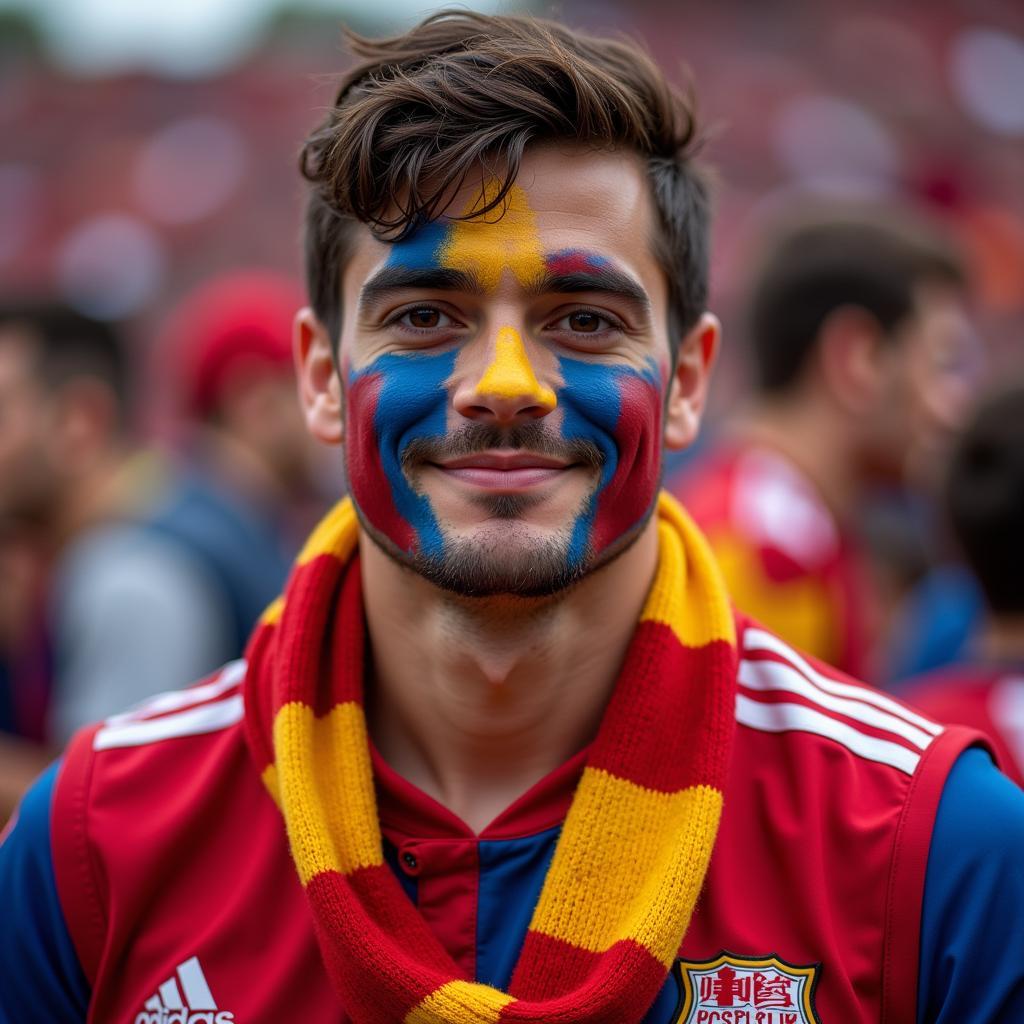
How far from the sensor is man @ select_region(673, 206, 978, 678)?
4.28 meters

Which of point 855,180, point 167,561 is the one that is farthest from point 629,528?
point 855,180

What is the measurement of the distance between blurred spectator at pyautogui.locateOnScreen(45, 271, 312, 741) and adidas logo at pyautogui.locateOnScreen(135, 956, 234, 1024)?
6.49 ft

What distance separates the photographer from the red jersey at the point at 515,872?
2102 millimetres

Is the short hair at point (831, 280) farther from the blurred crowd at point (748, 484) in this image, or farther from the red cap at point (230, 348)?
the red cap at point (230, 348)

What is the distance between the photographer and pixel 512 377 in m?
2.17

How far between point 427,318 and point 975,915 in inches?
47.9

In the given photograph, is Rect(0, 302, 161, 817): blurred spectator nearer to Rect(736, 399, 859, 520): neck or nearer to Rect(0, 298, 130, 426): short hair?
Rect(0, 298, 130, 426): short hair

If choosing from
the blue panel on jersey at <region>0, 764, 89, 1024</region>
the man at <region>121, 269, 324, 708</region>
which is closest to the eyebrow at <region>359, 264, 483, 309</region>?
the blue panel on jersey at <region>0, 764, 89, 1024</region>

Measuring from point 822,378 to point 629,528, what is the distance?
2.50 m

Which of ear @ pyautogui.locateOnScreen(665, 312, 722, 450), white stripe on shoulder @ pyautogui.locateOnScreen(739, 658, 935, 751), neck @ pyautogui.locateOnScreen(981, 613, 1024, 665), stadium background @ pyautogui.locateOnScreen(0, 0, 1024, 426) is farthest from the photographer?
stadium background @ pyautogui.locateOnScreen(0, 0, 1024, 426)

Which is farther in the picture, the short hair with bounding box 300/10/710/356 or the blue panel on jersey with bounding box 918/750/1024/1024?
the short hair with bounding box 300/10/710/356

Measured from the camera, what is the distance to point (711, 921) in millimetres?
2164

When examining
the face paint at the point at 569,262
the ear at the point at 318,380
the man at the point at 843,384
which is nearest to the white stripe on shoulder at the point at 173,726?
the ear at the point at 318,380

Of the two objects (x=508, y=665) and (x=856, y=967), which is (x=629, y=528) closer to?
(x=508, y=665)
